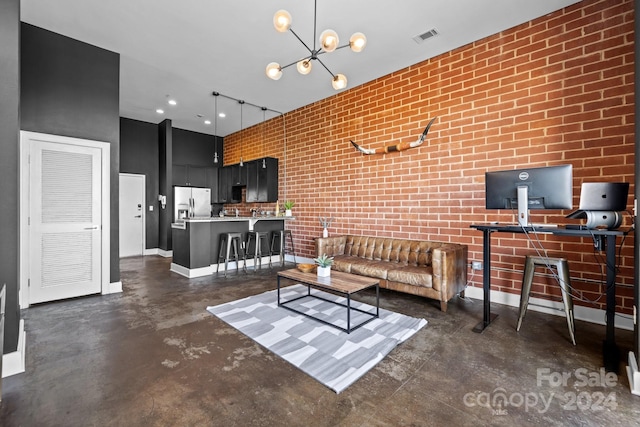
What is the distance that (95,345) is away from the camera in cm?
258

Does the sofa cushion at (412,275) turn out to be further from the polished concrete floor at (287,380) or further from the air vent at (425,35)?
the air vent at (425,35)

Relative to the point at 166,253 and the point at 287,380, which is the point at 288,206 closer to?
the point at 166,253

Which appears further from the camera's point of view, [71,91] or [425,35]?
[71,91]

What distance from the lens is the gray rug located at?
7.25 ft

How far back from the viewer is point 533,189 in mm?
2711

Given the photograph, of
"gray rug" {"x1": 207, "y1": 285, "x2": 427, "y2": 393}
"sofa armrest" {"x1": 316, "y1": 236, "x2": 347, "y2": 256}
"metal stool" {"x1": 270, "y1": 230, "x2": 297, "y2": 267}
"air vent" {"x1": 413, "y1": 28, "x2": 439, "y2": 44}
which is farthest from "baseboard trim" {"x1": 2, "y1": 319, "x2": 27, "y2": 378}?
"air vent" {"x1": 413, "y1": 28, "x2": 439, "y2": 44}

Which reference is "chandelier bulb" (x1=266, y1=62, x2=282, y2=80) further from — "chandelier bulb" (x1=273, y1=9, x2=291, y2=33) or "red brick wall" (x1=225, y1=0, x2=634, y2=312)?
"red brick wall" (x1=225, y1=0, x2=634, y2=312)

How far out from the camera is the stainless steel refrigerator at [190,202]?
7.83 m

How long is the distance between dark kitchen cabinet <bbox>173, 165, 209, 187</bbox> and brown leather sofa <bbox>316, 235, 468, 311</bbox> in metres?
5.26

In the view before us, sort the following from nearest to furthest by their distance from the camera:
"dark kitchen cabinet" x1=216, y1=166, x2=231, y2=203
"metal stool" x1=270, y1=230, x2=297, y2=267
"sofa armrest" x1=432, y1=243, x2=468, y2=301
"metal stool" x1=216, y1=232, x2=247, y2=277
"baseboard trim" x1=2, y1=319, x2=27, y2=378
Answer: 1. "baseboard trim" x1=2, y1=319, x2=27, y2=378
2. "sofa armrest" x1=432, y1=243, x2=468, y2=301
3. "metal stool" x1=216, y1=232, x2=247, y2=277
4. "metal stool" x1=270, y1=230, x2=297, y2=267
5. "dark kitchen cabinet" x1=216, y1=166, x2=231, y2=203

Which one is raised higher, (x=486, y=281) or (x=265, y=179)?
(x=265, y=179)

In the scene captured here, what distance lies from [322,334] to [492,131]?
10.8 ft

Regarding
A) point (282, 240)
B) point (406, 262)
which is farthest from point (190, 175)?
point (406, 262)

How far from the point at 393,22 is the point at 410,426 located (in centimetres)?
399
